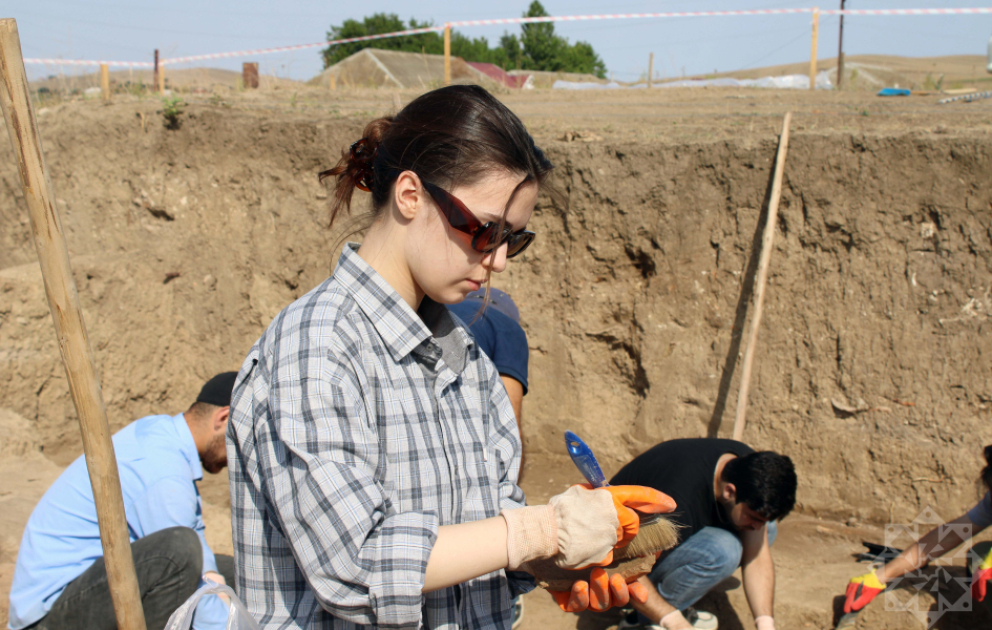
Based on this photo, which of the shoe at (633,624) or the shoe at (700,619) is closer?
the shoe at (633,624)

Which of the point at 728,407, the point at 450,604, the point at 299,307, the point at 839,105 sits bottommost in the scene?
the point at 728,407

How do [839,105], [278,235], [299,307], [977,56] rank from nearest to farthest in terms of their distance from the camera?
[299,307] → [278,235] → [839,105] → [977,56]

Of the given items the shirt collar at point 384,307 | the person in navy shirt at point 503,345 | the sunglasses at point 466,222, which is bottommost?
the person in navy shirt at point 503,345

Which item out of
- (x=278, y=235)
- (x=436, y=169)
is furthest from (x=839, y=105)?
(x=436, y=169)

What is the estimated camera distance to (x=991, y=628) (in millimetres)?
3266

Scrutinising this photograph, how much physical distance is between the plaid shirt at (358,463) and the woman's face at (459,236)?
3.1 inches

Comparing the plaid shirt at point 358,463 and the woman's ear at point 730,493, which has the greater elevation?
the plaid shirt at point 358,463

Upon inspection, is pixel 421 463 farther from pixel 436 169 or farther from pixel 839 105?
pixel 839 105

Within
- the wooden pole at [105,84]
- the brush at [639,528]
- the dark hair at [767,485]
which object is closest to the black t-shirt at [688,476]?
the dark hair at [767,485]

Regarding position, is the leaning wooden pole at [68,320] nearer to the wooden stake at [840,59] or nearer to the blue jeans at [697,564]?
the blue jeans at [697,564]

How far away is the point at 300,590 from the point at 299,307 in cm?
49

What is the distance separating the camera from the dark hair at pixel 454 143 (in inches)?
47.4

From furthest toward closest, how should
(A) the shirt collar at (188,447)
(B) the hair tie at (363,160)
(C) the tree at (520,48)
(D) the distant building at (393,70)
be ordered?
(C) the tree at (520,48) → (D) the distant building at (393,70) → (A) the shirt collar at (188,447) → (B) the hair tie at (363,160)

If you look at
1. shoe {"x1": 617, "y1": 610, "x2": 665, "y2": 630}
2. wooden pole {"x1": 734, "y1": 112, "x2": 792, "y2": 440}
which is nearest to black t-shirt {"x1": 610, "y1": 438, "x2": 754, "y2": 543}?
shoe {"x1": 617, "y1": 610, "x2": 665, "y2": 630}
